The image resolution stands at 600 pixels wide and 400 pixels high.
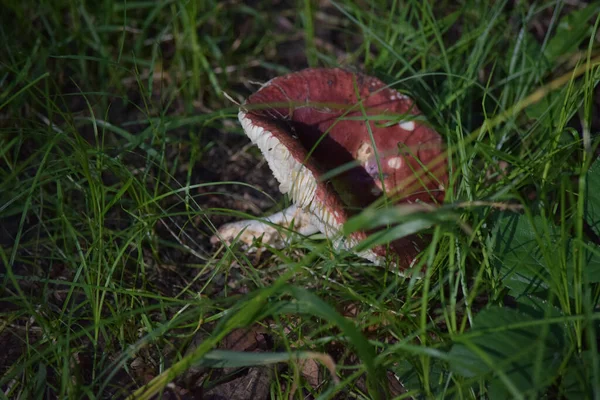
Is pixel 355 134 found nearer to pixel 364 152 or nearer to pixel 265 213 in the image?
pixel 364 152

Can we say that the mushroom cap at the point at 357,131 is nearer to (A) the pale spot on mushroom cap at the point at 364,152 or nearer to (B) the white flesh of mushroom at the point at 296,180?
(A) the pale spot on mushroom cap at the point at 364,152

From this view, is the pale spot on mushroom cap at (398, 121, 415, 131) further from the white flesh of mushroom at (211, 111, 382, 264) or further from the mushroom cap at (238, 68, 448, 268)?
the white flesh of mushroom at (211, 111, 382, 264)

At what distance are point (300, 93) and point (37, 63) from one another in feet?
4.27

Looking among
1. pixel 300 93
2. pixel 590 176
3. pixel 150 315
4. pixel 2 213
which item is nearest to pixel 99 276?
pixel 150 315

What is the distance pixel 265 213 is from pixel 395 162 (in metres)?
0.59

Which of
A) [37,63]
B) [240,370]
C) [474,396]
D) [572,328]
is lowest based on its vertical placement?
[240,370]

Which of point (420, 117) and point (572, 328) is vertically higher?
point (420, 117)

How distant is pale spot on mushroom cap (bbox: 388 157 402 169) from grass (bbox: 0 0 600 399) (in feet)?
0.68

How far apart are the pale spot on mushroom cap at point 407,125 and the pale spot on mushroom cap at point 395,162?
0.12 meters

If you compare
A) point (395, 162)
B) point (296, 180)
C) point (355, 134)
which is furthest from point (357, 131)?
point (296, 180)

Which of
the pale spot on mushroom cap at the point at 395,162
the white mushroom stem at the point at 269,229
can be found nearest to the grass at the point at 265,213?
the white mushroom stem at the point at 269,229

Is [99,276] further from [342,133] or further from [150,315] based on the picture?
[342,133]

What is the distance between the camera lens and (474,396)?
153cm

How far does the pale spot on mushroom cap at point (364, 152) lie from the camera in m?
2.06
